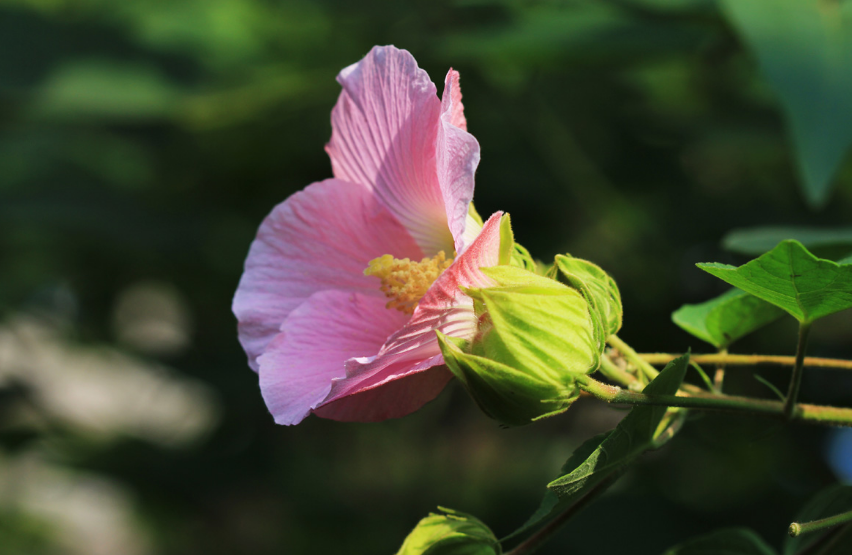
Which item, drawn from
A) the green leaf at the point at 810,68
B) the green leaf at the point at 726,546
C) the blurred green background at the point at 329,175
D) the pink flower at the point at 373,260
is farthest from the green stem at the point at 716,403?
the blurred green background at the point at 329,175

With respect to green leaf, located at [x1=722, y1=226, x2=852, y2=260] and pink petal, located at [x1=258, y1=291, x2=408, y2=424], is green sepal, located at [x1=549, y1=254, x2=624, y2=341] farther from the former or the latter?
green leaf, located at [x1=722, y1=226, x2=852, y2=260]

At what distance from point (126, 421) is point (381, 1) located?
92.1 inches

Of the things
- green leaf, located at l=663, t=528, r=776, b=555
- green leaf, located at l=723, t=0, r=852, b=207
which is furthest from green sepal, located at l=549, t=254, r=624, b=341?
green leaf, located at l=723, t=0, r=852, b=207

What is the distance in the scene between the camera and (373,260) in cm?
70

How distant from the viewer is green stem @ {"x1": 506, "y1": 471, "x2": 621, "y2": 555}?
0.57m

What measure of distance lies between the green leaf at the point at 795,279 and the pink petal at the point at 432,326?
0.15m

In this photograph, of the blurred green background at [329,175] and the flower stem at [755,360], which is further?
the blurred green background at [329,175]

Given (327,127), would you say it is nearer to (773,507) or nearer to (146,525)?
(773,507)

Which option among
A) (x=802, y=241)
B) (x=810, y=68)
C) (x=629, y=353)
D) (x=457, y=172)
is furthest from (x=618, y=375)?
(x=810, y=68)

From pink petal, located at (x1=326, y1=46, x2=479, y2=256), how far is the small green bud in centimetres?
24

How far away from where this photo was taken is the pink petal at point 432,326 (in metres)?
0.54

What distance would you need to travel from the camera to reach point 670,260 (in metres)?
1.87

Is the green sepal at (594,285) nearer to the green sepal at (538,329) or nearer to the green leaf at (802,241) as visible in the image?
the green sepal at (538,329)

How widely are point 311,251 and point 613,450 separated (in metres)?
0.36
